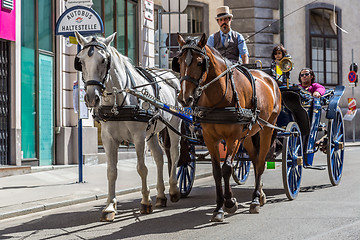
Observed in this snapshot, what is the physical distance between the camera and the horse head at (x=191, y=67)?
6574 mm

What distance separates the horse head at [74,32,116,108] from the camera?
687 cm

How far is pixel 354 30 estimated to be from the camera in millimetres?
28719

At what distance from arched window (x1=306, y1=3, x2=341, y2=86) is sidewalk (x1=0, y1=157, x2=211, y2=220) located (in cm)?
1491

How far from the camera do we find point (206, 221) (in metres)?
7.15

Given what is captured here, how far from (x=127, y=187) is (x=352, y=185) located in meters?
3.81

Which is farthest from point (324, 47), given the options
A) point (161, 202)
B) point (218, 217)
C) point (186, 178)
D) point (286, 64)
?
point (218, 217)

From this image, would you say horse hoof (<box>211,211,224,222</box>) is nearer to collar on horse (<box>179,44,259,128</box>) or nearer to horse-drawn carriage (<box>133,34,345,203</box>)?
collar on horse (<box>179,44,259,128</box>)

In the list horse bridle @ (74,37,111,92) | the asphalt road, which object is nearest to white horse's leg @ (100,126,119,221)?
the asphalt road

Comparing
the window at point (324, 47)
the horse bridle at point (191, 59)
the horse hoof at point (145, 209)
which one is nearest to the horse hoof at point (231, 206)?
the horse hoof at point (145, 209)

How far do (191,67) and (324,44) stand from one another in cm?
2252

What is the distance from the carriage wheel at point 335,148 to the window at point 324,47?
56.4 feet

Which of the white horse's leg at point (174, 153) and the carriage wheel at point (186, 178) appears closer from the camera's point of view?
the white horse's leg at point (174, 153)

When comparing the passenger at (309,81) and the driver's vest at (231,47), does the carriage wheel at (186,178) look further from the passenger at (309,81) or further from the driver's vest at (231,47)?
the passenger at (309,81)

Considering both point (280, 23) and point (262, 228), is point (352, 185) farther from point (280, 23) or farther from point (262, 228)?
point (280, 23)
